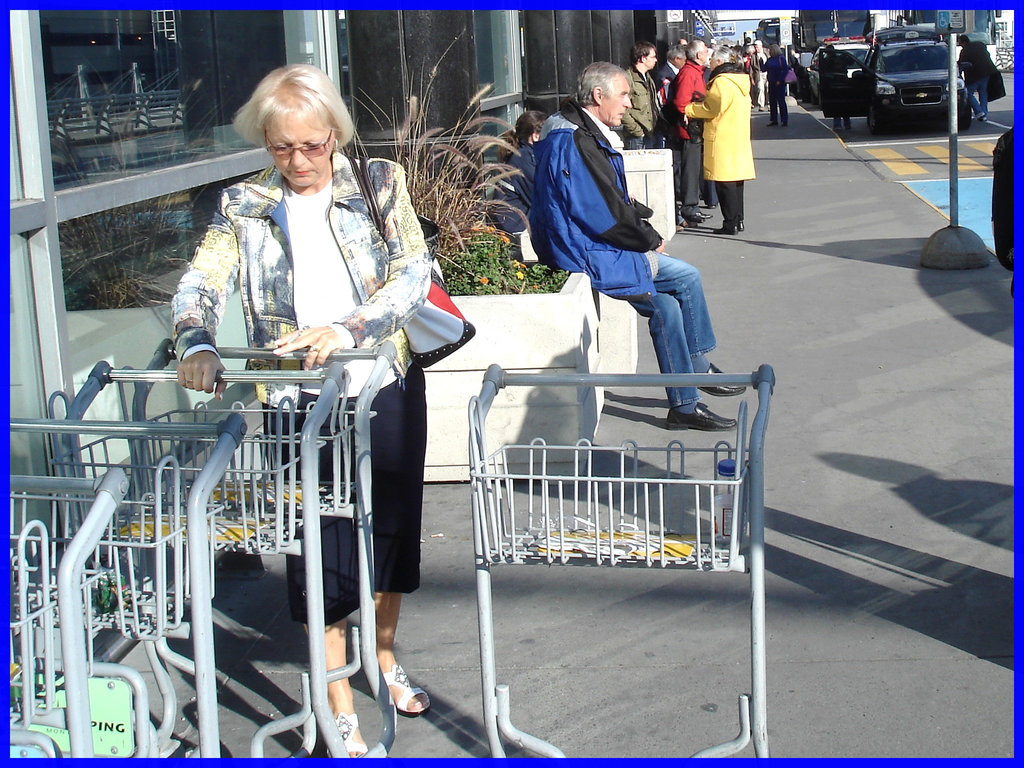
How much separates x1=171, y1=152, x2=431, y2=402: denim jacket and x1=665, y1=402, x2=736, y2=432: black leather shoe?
11.0ft

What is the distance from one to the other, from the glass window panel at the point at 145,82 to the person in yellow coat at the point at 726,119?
243 inches

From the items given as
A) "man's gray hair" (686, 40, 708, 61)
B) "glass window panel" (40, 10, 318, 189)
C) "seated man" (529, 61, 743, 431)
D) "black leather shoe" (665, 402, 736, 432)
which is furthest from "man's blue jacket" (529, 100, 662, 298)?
"man's gray hair" (686, 40, 708, 61)

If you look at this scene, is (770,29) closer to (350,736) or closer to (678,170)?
(678,170)

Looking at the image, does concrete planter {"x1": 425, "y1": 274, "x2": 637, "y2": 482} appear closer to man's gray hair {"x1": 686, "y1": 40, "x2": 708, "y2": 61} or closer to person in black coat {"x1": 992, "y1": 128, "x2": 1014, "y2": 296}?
person in black coat {"x1": 992, "y1": 128, "x2": 1014, "y2": 296}

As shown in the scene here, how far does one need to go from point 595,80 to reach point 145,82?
2.08m

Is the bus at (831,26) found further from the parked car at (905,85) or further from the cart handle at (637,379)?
the cart handle at (637,379)

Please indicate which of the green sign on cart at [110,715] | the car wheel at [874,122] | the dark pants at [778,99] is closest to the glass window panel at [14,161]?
the green sign on cart at [110,715]

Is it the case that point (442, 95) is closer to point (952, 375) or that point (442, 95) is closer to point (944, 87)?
point (952, 375)

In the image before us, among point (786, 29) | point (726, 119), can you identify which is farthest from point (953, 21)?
point (786, 29)

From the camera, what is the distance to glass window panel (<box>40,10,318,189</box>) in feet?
14.0

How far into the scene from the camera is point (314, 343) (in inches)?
118

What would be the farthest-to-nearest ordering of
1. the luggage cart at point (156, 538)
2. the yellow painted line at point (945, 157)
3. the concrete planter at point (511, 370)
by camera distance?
the yellow painted line at point (945, 157)
the concrete planter at point (511, 370)
the luggage cart at point (156, 538)

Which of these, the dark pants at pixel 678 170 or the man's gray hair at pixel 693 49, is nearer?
the man's gray hair at pixel 693 49

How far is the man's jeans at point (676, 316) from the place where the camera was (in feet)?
20.6
